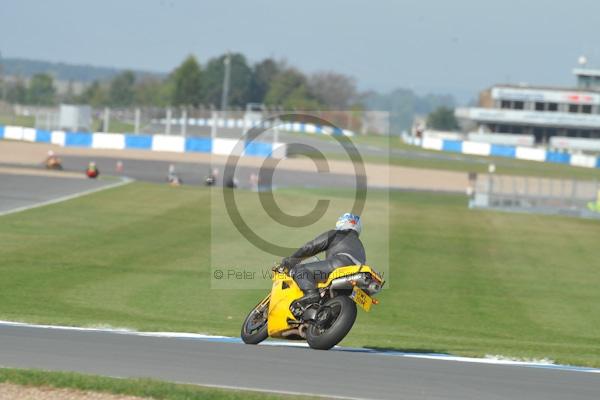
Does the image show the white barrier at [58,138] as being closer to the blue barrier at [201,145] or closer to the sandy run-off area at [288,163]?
the sandy run-off area at [288,163]

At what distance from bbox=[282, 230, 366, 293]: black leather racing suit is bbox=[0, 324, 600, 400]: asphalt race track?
30.4 inches

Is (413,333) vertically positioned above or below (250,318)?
below

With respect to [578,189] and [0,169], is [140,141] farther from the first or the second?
[578,189]

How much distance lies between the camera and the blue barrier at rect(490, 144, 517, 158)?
93.9m

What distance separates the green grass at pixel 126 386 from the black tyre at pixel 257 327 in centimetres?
342

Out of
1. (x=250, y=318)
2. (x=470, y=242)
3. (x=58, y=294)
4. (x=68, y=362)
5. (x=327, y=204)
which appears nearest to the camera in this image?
(x=68, y=362)

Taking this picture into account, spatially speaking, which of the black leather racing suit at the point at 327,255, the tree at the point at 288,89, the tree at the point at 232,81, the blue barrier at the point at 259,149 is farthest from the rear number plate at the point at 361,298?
the tree at the point at 232,81

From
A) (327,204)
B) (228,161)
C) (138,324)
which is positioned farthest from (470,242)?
(228,161)

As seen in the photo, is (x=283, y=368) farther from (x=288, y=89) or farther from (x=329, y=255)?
(x=288, y=89)

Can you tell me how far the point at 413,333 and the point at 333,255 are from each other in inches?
260

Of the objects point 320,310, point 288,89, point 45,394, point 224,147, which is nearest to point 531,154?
point 224,147

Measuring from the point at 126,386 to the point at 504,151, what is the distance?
293ft

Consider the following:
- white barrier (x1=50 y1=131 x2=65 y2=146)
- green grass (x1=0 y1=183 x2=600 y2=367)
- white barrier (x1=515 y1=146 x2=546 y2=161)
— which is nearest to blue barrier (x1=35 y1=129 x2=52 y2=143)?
white barrier (x1=50 y1=131 x2=65 y2=146)

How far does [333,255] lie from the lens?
11992mm
